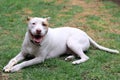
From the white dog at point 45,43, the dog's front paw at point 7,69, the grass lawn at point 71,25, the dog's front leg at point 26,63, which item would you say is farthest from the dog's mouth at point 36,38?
the dog's front paw at point 7,69

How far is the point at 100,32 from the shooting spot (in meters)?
8.39

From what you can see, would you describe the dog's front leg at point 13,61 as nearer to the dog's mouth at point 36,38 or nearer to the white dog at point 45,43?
the white dog at point 45,43

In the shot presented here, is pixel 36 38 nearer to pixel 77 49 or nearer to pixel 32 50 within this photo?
pixel 32 50

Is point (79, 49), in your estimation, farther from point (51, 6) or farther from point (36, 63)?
point (51, 6)

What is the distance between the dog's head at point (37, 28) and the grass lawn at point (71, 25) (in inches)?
20.0

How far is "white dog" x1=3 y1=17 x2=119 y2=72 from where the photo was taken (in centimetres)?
577

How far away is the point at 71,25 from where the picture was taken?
8969 mm


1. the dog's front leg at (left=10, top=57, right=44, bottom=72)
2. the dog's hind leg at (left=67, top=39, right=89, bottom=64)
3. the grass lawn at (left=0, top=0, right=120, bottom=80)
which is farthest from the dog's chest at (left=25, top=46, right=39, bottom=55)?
the dog's hind leg at (left=67, top=39, right=89, bottom=64)

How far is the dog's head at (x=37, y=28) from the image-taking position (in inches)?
223

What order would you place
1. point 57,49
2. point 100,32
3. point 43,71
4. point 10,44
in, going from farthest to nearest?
point 100,32, point 10,44, point 57,49, point 43,71

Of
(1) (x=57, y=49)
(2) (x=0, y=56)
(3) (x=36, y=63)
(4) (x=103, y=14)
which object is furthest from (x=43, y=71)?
(4) (x=103, y=14)

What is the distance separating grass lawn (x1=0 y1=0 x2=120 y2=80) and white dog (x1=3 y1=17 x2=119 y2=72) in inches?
4.7

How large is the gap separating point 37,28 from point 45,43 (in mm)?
444

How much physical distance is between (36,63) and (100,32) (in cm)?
281
